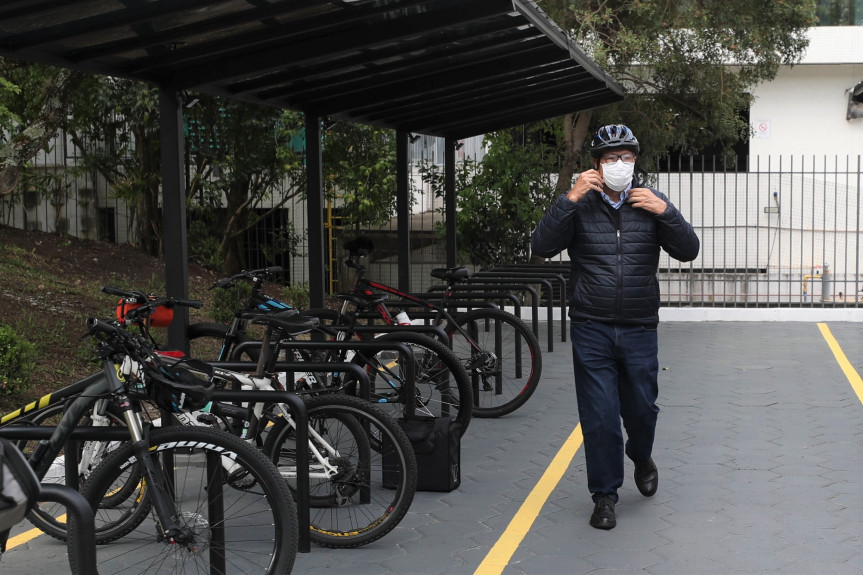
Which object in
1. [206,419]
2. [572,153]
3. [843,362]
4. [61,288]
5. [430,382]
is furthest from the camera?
[572,153]

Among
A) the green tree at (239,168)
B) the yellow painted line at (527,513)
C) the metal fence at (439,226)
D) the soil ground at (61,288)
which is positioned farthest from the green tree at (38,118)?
the yellow painted line at (527,513)

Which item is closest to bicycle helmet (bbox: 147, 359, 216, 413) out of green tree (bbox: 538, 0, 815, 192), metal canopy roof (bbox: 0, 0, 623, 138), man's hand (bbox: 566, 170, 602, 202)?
metal canopy roof (bbox: 0, 0, 623, 138)

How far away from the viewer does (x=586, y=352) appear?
18.7ft

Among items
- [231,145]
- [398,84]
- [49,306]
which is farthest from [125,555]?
[231,145]

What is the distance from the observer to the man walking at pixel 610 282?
5645 mm

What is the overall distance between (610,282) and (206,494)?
2367 millimetres

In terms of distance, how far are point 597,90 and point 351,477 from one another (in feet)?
22.5

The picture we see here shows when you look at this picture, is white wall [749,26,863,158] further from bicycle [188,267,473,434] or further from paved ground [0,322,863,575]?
bicycle [188,267,473,434]

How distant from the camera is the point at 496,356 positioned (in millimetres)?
8484

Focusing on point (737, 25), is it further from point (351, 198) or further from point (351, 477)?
point (351, 477)

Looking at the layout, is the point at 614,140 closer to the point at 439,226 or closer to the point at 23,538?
the point at 23,538

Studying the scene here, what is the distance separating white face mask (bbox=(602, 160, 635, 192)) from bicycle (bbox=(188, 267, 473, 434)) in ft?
5.34

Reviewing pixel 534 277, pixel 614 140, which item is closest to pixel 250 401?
pixel 614 140

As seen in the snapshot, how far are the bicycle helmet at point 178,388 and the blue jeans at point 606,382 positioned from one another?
2046 mm
